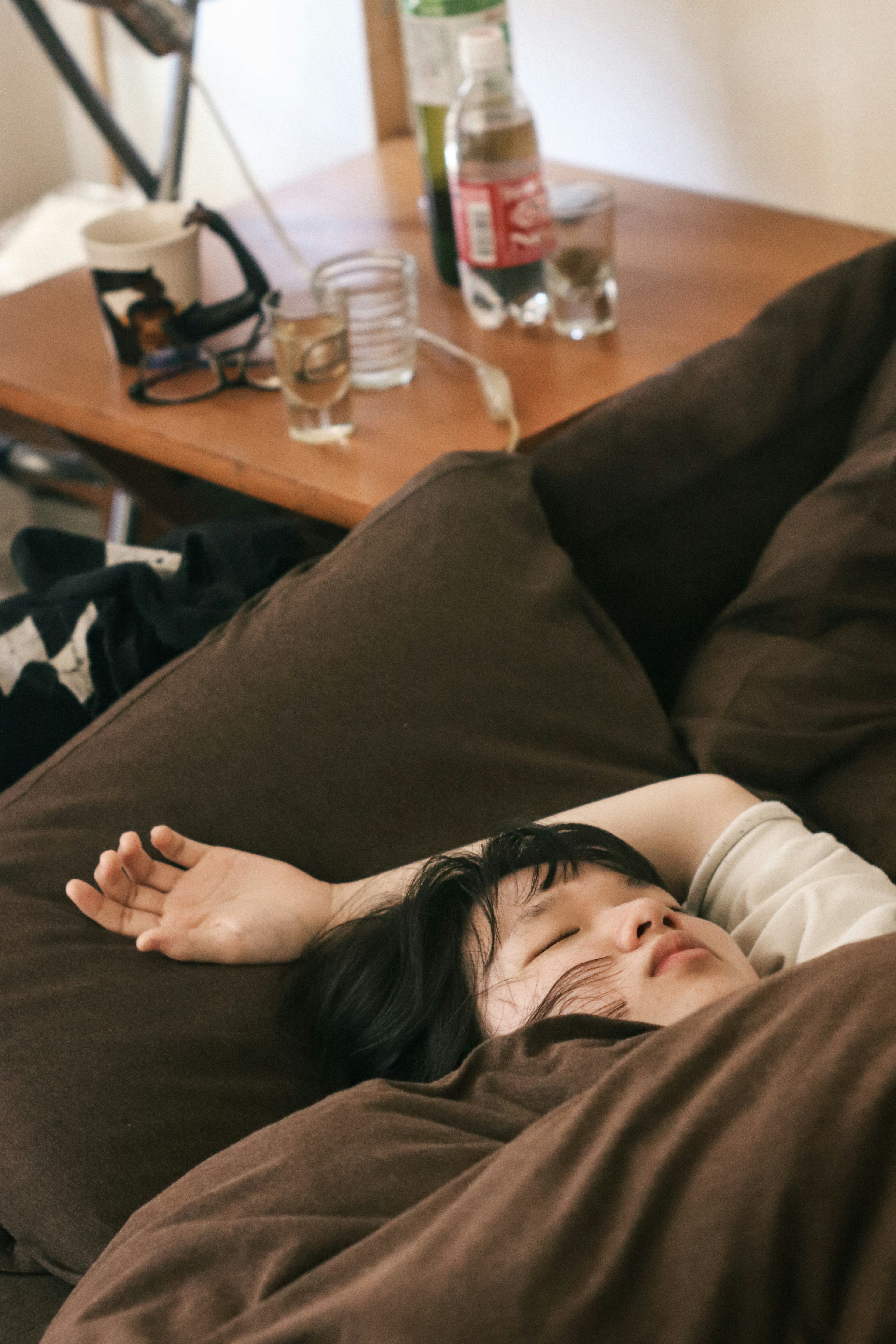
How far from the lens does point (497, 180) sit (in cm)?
122

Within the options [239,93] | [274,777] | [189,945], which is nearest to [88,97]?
[239,93]

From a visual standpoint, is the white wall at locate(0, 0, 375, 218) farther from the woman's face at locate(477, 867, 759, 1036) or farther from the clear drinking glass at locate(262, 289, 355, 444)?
the woman's face at locate(477, 867, 759, 1036)

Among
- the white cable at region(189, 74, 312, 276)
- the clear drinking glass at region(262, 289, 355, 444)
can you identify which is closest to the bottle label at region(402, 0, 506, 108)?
the white cable at region(189, 74, 312, 276)

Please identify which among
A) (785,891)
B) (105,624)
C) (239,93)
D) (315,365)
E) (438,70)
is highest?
(438,70)

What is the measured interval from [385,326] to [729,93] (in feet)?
2.17

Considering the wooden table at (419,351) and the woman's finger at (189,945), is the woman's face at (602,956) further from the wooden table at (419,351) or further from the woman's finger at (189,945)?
the wooden table at (419,351)

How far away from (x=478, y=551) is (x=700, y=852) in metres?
0.28

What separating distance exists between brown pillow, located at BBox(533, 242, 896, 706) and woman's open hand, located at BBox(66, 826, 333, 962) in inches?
17.5

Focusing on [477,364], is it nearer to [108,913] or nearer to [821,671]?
[821,671]

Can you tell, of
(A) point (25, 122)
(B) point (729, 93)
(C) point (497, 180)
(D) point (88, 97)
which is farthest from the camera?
(A) point (25, 122)

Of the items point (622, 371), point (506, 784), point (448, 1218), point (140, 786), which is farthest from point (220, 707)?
point (622, 371)

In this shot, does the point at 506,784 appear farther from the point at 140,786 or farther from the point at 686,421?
the point at 686,421

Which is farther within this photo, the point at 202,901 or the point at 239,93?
the point at 239,93

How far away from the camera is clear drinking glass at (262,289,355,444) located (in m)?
1.15
